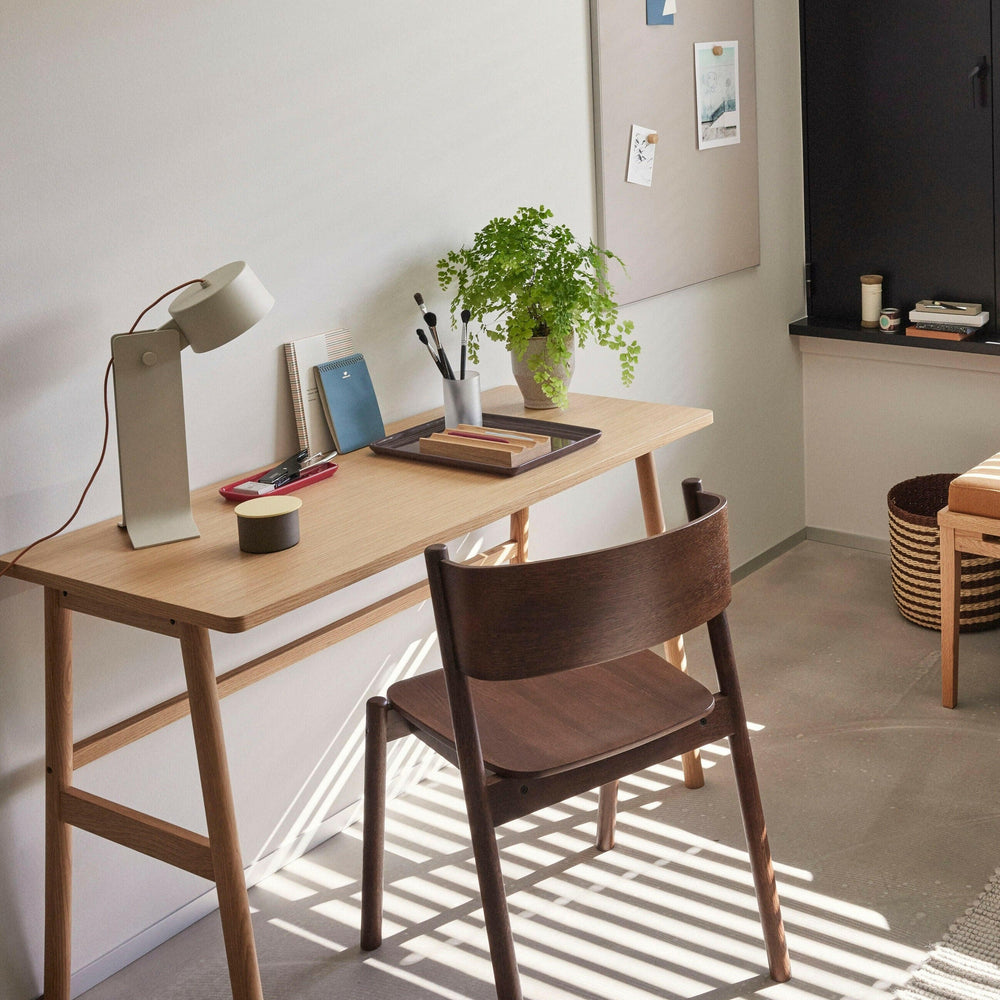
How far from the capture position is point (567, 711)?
1897 mm

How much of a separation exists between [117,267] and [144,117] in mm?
236

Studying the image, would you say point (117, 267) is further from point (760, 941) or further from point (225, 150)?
point (760, 941)

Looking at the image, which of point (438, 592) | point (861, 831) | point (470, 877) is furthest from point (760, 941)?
point (438, 592)

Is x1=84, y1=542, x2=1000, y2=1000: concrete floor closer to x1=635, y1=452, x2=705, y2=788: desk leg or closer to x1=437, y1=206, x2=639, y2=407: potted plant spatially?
x1=635, y1=452, x2=705, y2=788: desk leg

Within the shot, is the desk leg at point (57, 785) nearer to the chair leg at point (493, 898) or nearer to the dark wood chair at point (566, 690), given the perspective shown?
the dark wood chair at point (566, 690)

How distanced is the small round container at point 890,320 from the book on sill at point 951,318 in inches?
2.1

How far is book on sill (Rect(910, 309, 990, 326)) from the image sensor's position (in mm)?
3357

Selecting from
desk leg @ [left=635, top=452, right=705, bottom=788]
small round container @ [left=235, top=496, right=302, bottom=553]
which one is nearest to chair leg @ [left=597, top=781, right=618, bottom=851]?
desk leg @ [left=635, top=452, right=705, bottom=788]

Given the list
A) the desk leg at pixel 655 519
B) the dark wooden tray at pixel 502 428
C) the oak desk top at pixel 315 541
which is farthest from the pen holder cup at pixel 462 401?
the desk leg at pixel 655 519

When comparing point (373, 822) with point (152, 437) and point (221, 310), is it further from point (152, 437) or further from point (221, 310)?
point (221, 310)

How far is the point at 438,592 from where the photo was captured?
161 cm

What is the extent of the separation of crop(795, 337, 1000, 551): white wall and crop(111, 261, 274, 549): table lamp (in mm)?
2242

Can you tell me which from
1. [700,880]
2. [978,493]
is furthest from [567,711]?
[978,493]

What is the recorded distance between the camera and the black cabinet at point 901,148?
Answer: 327cm
